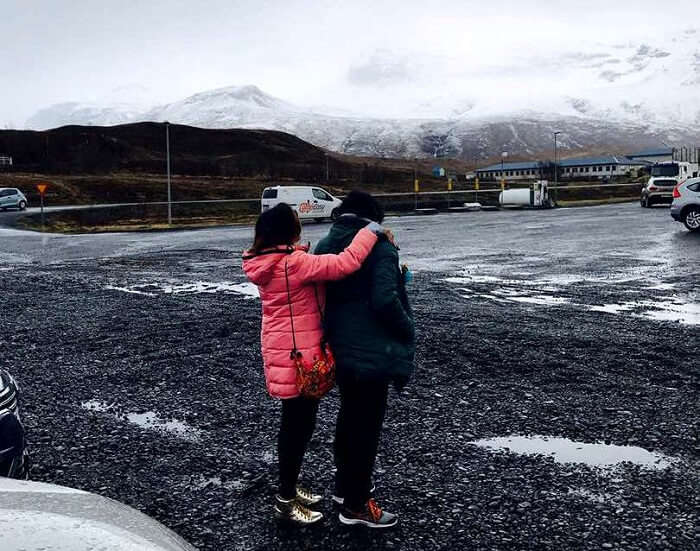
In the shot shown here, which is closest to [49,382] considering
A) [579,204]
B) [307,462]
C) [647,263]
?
[307,462]

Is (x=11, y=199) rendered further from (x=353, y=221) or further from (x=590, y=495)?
(x=590, y=495)

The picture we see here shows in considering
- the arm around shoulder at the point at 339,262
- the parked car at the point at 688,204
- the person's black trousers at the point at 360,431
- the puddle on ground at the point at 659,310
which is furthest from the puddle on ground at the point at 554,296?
the parked car at the point at 688,204

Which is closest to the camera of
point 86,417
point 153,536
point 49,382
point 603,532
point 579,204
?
point 153,536

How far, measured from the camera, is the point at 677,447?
5.11m

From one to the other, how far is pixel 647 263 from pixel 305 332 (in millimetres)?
13134

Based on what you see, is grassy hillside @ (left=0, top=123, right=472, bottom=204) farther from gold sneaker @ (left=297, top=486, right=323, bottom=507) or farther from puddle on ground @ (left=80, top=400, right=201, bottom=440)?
gold sneaker @ (left=297, top=486, right=323, bottom=507)

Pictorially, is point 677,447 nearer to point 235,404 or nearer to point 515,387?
point 515,387

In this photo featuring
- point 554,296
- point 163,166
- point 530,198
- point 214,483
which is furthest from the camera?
point 163,166

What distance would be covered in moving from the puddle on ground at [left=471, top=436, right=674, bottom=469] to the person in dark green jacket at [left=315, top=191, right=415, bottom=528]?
55.5 inches

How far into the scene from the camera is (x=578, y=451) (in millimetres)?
5109

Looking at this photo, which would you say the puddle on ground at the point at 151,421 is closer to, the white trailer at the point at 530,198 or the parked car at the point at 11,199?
the white trailer at the point at 530,198

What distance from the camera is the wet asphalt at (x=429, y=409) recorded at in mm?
4105

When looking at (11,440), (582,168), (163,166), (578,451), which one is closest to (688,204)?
(578,451)

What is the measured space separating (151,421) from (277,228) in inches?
104
